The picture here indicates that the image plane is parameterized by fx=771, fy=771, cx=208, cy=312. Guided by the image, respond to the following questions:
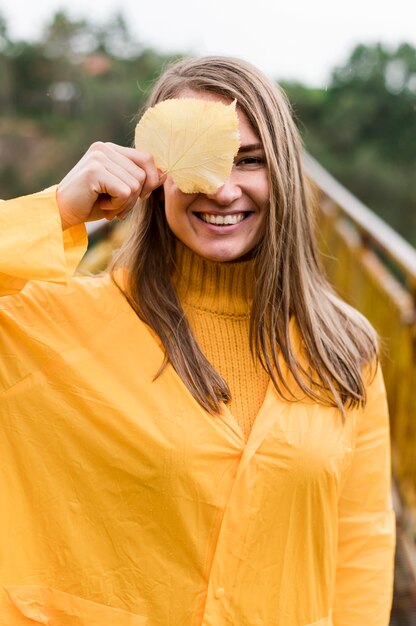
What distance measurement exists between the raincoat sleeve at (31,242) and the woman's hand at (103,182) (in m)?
0.03

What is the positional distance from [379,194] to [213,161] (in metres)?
55.5

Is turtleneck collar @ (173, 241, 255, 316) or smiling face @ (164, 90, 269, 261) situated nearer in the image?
smiling face @ (164, 90, 269, 261)

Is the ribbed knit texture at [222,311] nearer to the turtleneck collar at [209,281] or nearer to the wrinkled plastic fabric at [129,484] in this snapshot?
the turtleneck collar at [209,281]

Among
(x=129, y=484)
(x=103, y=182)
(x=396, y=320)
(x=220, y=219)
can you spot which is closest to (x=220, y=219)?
(x=220, y=219)

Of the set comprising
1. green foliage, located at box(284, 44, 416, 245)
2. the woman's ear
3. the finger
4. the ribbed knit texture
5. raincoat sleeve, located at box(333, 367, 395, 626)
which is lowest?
raincoat sleeve, located at box(333, 367, 395, 626)

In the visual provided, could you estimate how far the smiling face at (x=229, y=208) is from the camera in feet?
4.70

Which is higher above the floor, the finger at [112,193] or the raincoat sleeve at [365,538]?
the finger at [112,193]

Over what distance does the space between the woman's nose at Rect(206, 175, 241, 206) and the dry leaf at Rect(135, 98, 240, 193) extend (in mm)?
63

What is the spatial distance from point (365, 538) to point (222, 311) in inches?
21.5

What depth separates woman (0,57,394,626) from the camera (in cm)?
133

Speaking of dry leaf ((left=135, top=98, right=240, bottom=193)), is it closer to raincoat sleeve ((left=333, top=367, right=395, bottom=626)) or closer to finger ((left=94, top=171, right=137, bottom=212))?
finger ((left=94, top=171, right=137, bottom=212))

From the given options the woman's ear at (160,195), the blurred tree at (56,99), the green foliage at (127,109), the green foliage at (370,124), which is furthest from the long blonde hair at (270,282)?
the green foliage at (370,124)

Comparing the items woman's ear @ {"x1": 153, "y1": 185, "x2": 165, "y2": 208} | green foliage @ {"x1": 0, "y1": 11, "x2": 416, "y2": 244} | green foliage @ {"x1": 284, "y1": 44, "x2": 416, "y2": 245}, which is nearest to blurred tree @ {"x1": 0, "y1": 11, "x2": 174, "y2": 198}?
green foliage @ {"x1": 0, "y1": 11, "x2": 416, "y2": 244}

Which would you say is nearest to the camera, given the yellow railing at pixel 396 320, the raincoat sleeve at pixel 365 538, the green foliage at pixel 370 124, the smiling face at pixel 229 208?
the smiling face at pixel 229 208
